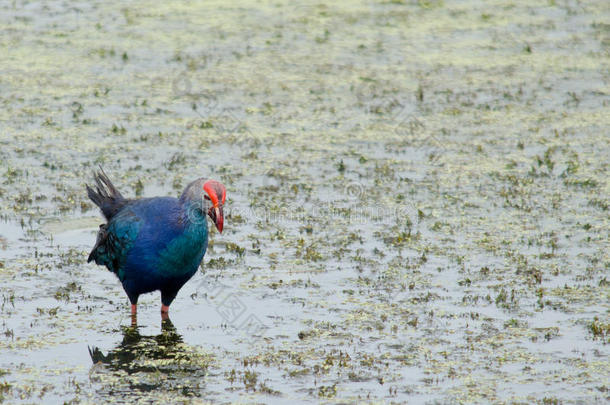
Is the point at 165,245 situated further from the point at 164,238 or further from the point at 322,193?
the point at 322,193

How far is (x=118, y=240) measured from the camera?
9.45m

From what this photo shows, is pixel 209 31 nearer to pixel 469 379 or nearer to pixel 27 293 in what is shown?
pixel 27 293

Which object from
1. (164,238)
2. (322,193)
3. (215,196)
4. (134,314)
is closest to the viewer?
(215,196)

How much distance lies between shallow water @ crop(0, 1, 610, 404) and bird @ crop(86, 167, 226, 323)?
0.56 m

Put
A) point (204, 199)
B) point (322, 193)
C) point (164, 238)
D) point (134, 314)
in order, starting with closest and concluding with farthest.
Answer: point (204, 199) → point (164, 238) → point (134, 314) → point (322, 193)

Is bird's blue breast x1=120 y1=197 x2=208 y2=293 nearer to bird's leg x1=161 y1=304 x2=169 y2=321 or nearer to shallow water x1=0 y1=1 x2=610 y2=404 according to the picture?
bird's leg x1=161 y1=304 x2=169 y2=321

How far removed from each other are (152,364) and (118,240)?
1322 millimetres

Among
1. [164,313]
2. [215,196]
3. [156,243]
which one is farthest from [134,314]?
[215,196]

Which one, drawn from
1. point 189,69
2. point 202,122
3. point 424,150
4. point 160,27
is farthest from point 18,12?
point 424,150

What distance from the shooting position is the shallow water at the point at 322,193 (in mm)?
8734

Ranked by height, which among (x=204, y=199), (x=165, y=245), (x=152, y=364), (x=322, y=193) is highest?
(x=204, y=199)

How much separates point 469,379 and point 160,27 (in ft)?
48.8

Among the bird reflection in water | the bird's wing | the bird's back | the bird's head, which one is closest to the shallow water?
the bird reflection in water

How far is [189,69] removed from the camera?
61.8ft
